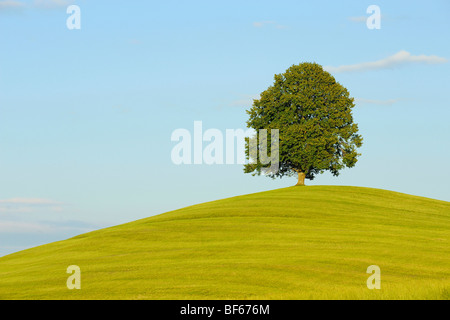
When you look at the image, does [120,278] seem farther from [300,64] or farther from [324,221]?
[300,64]

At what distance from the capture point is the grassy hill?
24812 mm

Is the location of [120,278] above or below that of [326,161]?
below

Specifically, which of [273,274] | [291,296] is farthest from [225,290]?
[291,296]

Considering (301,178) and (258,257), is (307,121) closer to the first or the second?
(301,178)

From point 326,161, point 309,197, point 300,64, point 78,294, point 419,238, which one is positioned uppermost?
point 300,64

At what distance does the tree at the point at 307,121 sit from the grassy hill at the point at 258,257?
1199 cm

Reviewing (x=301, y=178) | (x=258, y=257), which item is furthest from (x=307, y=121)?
(x=258, y=257)

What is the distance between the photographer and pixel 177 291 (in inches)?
963

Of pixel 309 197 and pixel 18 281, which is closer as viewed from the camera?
pixel 18 281

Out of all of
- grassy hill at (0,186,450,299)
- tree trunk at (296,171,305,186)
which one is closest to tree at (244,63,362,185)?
tree trunk at (296,171,305,186)

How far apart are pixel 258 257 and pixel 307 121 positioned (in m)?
38.9

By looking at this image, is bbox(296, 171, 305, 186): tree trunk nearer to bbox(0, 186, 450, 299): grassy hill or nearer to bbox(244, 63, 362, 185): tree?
bbox(244, 63, 362, 185): tree

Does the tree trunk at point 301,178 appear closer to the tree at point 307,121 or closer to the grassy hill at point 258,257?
the tree at point 307,121

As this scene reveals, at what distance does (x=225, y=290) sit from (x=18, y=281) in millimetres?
12935
